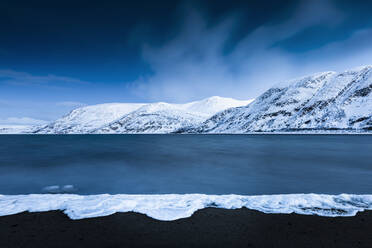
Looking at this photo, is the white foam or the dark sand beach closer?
the dark sand beach

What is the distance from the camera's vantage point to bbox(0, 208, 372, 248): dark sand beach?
5.57 m

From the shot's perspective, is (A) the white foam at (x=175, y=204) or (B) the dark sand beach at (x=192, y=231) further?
(A) the white foam at (x=175, y=204)

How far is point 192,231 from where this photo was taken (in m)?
6.26

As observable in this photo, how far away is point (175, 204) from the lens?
8.93 metres

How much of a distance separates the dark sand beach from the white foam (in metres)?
0.46

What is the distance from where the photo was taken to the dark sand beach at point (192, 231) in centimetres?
557

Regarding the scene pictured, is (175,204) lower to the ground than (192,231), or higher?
lower

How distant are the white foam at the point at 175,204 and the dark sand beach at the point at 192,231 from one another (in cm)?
46

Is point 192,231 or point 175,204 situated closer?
point 192,231

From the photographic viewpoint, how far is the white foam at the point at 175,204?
7.91 metres

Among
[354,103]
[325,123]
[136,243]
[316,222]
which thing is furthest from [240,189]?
[354,103]

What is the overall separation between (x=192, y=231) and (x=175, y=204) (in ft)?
9.05

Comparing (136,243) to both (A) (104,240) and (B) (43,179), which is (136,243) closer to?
(A) (104,240)

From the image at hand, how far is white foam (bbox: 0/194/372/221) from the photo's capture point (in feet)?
26.0
